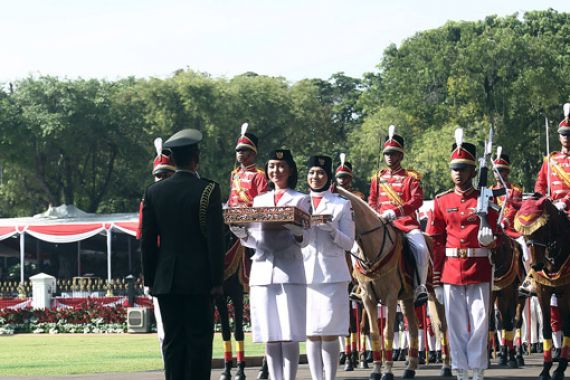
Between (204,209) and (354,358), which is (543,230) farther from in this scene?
(204,209)

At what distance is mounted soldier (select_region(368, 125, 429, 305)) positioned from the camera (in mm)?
17109

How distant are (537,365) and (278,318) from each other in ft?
28.1

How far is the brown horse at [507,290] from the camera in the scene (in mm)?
19156

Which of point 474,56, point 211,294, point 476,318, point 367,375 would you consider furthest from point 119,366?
point 474,56

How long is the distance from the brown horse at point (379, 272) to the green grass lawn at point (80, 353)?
4478mm

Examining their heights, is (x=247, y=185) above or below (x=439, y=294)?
above

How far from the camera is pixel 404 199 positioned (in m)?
17.4

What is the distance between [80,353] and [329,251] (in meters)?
12.7

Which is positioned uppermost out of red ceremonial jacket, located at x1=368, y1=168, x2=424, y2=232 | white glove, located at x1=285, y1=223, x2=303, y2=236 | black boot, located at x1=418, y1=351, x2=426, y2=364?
red ceremonial jacket, located at x1=368, y1=168, x2=424, y2=232

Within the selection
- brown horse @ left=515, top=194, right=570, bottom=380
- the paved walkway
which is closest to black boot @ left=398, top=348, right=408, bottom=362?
the paved walkway

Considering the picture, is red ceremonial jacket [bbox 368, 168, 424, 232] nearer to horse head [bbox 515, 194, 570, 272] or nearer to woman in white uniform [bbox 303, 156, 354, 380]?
horse head [bbox 515, 194, 570, 272]

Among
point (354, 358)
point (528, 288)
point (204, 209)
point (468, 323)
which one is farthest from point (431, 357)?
point (204, 209)

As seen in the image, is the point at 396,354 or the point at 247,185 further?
the point at 396,354

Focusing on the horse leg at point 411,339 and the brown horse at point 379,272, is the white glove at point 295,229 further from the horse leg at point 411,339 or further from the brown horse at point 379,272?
the horse leg at point 411,339
